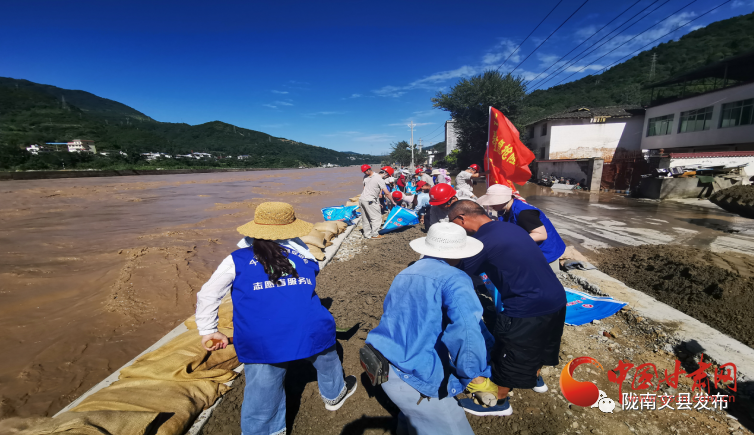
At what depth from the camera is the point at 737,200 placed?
28.9 ft

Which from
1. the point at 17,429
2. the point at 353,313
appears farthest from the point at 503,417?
the point at 17,429

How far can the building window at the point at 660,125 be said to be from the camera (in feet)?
63.4

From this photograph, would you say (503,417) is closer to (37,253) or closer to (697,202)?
(37,253)

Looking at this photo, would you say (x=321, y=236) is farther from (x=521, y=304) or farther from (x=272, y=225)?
(x=521, y=304)

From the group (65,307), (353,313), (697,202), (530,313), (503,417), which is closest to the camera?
(530,313)

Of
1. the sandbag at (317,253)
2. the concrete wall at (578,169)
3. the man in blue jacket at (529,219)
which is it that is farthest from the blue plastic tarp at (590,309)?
the concrete wall at (578,169)

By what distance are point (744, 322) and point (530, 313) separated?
117 inches

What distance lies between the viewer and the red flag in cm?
391

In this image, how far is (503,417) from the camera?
2.02m

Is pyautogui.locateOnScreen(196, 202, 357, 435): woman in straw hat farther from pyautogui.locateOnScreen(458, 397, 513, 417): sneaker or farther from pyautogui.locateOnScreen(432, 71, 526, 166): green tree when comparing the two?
pyautogui.locateOnScreen(432, 71, 526, 166): green tree

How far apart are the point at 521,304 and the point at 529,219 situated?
1069mm

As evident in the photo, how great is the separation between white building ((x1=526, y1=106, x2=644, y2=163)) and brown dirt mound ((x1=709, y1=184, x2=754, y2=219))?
1424 centimetres

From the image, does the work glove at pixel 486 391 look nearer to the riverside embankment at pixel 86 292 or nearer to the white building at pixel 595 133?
the riverside embankment at pixel 86 292

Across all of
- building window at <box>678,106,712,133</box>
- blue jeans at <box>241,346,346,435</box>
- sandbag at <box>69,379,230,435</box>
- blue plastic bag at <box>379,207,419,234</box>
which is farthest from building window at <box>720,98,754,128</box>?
sandbag at <box>69,379,230,435</box>
